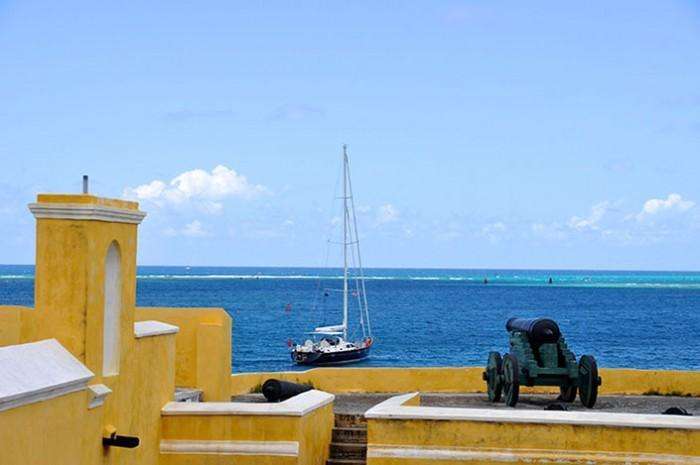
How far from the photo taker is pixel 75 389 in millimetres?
8953

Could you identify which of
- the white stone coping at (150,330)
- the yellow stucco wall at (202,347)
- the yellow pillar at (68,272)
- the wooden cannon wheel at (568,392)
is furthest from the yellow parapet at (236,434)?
the wooden cannon wheel at (568,392)

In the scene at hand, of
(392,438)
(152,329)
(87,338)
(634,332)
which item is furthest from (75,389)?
(634,332)

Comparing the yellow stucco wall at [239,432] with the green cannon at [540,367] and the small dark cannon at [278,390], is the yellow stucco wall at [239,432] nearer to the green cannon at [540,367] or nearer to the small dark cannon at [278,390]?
the small dark cannon at [278,390]

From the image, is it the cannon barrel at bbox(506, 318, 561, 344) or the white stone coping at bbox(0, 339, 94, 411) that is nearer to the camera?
the white stone coping at bbox(0, 339, 94, 411)

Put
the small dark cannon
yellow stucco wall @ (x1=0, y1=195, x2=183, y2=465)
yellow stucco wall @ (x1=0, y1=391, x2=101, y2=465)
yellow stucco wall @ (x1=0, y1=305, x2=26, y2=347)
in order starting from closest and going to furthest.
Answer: yellow stucco wall @ (x1=0, y1=391, x2=101, y2=465) → yellow stucco wall @ (x1=0, y1=195, x2=183, y2=465) → yellow stucco wall @ (x1=0, y1=305, x2=26, y2=347) → the small dark cannon

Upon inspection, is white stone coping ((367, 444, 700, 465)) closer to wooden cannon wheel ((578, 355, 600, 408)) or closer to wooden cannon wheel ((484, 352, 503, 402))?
wooden cannon wheel ((578, 355, 600, 408))

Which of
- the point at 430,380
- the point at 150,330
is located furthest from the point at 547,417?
the point at 430,380

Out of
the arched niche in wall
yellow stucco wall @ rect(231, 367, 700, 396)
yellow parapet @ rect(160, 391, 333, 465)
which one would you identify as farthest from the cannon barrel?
the arched niche in wall

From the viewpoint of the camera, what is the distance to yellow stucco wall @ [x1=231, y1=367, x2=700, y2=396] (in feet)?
62.2

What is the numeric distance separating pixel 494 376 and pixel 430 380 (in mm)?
2007

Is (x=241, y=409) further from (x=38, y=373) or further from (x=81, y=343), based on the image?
(x=38, y=373)

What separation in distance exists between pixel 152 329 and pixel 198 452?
4.48 feet

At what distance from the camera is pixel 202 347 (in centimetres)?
1538

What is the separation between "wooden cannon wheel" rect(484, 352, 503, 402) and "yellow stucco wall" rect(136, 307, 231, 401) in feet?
13.4
